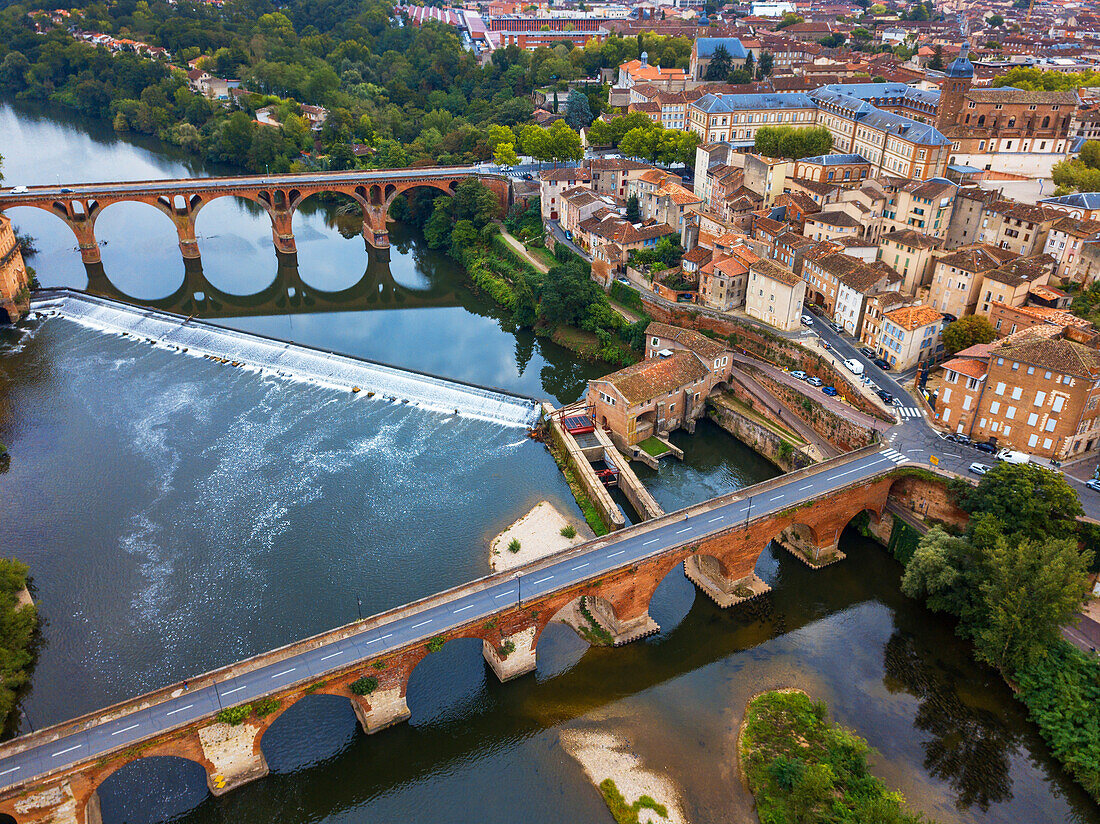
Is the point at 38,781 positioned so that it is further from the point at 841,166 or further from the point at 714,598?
the point at 841,166

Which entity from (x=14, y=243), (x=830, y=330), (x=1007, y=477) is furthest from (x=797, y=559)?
(x=14, y=243)

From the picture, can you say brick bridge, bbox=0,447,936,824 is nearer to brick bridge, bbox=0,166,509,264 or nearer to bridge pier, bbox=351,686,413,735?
bridge pier, bbox=351,686,413,735

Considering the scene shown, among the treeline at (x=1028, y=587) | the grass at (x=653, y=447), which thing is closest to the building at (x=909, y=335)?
the treeline at (x=1028, y=587)

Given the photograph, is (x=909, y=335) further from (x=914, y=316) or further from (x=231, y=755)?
(x=231, y=755)

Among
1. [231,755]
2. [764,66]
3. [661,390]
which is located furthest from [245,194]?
[764,66]

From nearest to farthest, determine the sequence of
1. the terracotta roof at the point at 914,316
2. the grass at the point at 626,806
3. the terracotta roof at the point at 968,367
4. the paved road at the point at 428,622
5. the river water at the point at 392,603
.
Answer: the paved road at the point at 428,622 → the grass at the point at 626,806 → the river water at the point at 392,603 → the terracotta roof at the point at 968,367 → the terracotta roof at the point at 914,316

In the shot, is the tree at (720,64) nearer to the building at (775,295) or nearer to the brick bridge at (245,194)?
the brick bridge at (245,194)

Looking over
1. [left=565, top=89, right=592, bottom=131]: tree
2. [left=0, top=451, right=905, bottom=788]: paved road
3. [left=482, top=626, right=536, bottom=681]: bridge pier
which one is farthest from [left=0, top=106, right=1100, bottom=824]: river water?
[left=565, top=89, right=592, bottom=131]: tree
